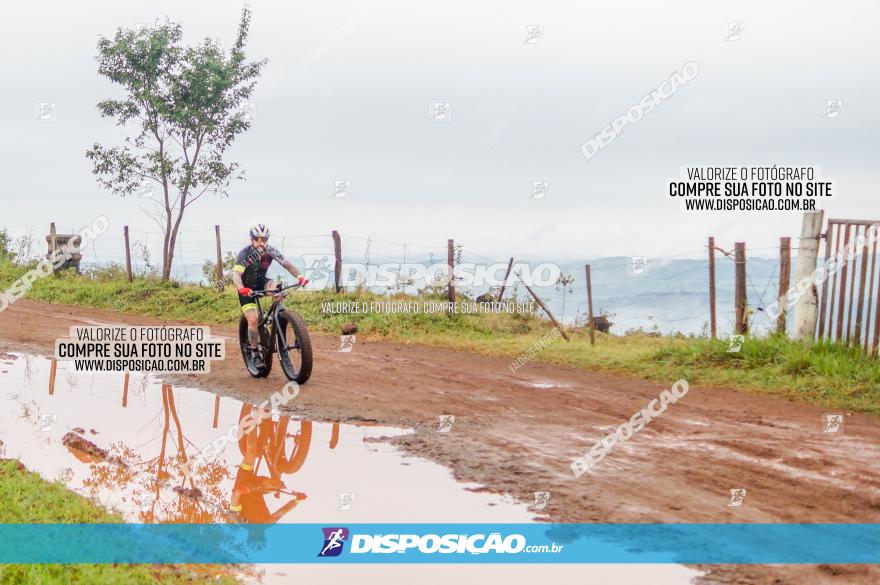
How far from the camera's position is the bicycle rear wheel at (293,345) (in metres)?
11.9

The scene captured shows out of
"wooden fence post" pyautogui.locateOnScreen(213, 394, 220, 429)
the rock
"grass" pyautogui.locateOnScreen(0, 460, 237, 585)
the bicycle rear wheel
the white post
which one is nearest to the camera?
"grass" pyautogui.locateOnScreen(0, 460, 237, 585)

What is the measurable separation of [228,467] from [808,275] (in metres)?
10.4

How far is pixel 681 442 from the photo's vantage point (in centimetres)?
930

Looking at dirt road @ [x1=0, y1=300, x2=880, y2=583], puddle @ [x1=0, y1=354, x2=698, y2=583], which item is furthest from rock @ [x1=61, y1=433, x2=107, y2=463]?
dirt road @ [x1=0, y1=300, x2=880, y2=583]

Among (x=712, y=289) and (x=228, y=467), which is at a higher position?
(x=712, y=289)

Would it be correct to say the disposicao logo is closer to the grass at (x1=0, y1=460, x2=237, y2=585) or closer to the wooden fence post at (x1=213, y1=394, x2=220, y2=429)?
the grass at (x1=0, y1=460, x2=237, y2=585)

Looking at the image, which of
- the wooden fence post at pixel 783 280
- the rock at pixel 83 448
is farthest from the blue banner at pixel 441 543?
the wooden fence post at pixel 783 280

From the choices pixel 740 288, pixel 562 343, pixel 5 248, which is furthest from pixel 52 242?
pixel 740 288

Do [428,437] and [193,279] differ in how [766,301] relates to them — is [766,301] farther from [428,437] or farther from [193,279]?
[193,279]

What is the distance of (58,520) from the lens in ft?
21.4

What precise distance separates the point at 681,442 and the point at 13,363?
36.3 feet

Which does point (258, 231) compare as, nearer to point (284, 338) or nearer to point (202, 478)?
A: point (284, 338)

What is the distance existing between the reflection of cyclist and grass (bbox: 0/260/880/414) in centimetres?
759

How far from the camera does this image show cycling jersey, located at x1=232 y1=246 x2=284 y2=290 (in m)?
12.3
